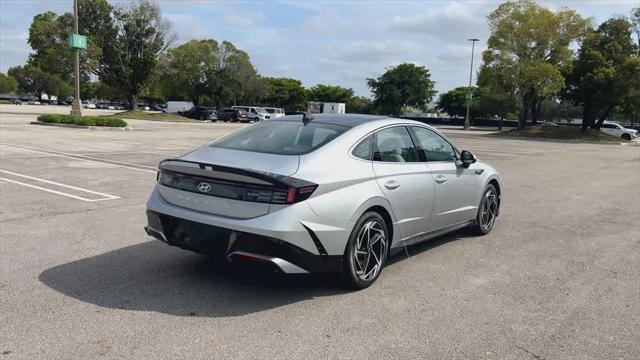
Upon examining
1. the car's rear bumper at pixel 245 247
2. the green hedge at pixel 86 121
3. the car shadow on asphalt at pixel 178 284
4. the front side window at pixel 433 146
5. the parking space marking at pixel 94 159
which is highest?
the front side window at pixel 433 146

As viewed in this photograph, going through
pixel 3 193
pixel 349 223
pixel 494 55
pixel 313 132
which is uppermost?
pixel 494 55

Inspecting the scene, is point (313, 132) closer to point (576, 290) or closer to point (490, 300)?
point (490, 300)

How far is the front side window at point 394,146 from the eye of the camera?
5.30 metres

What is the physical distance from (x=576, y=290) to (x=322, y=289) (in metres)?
2.35

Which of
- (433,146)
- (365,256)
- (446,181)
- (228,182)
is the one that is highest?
(433,146)

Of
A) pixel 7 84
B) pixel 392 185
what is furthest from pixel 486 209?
pixel 7 84

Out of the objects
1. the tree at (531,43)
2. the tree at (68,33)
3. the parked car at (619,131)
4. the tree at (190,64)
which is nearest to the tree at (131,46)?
the tree at (68,33)

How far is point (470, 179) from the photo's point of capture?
6.63 metres

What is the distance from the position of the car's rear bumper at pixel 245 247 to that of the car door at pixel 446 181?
1.81m

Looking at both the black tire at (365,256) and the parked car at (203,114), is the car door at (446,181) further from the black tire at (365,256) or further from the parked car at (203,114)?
the parked car at (203,114)

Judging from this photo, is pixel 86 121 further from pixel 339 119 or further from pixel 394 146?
pixel 394 146

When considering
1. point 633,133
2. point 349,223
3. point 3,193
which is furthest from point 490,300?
point 633,133

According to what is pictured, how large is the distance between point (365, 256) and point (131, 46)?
164 ft

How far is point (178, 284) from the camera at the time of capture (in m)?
4.81
